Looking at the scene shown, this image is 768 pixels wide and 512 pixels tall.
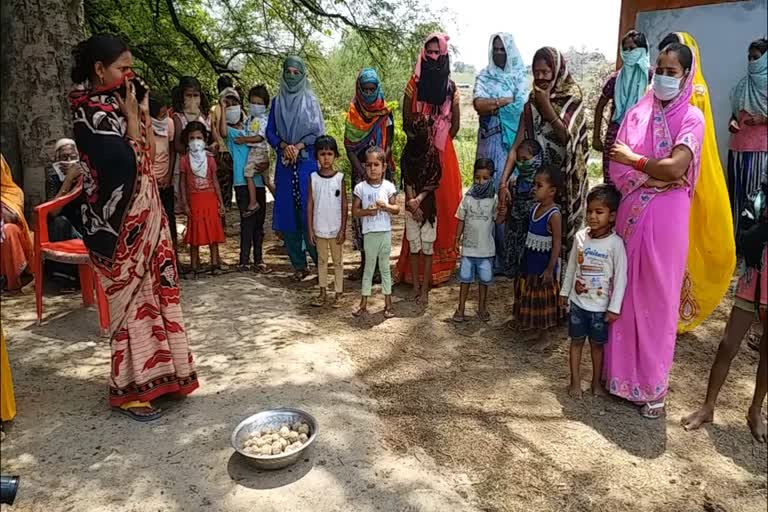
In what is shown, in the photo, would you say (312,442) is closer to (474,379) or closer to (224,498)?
(224,498)

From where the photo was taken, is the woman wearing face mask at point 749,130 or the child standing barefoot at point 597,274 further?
the child standing barefoot at point 597,274

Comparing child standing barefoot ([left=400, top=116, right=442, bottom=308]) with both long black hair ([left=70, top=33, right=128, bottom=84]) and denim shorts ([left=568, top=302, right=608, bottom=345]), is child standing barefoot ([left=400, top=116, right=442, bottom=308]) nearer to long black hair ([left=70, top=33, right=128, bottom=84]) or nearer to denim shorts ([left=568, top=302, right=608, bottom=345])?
denim shorts ([left=568, top=302, right=608, bottom=345])

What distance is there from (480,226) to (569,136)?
2.97 ft

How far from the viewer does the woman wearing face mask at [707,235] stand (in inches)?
133

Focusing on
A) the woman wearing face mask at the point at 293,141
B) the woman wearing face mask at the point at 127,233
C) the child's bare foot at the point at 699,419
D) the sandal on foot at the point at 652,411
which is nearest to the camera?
the woman wearing face mask at the point at 127,233

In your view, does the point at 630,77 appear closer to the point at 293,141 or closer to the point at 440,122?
the point at 440,122

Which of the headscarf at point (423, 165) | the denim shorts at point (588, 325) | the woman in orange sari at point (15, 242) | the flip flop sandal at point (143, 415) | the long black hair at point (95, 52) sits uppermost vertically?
the long black hair at point (95, 52)

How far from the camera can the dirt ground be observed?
2.58 metres

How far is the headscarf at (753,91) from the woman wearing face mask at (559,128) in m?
0.96

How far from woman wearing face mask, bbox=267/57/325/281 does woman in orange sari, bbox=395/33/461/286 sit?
915 millimetres

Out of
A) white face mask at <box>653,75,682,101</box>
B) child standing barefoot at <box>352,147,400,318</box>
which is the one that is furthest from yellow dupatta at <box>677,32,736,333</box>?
child standing barefoot at <box>352,147,400,318</box>

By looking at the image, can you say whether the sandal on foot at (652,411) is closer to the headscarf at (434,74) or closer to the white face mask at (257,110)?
the headscarf at (434,74)

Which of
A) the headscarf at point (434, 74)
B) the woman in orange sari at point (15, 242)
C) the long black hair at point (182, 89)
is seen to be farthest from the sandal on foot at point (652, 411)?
the long black hair at point (182, 89)

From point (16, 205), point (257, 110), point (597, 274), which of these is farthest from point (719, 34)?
point (16, 205)
